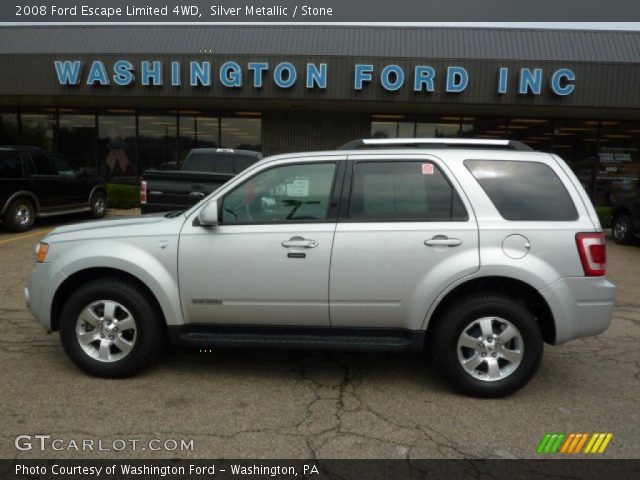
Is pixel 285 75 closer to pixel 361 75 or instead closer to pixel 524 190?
pixel 361 75

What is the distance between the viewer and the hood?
4121 mm

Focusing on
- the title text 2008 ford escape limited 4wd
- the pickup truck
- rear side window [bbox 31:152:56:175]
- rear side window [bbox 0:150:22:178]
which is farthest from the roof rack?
rear side window [bbox 31:152:56:175]

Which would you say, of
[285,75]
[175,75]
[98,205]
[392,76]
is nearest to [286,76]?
[285,75]

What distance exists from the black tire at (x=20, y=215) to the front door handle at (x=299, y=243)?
9432 millimetres

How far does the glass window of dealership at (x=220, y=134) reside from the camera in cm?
1761

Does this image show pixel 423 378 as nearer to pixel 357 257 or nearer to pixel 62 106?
pixel 357 257

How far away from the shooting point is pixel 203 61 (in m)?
14.7

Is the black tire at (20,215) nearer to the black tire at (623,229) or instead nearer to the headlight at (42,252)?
the headlight at (42,252)

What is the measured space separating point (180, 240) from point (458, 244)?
6.79 feet

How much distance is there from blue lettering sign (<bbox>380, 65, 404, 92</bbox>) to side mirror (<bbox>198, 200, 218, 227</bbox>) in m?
11.5

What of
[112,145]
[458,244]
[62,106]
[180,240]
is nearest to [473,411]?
[458,244]

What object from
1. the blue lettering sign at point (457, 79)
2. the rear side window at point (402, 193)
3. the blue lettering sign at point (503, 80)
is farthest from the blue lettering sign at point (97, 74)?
the rear side window at point (402, 193)

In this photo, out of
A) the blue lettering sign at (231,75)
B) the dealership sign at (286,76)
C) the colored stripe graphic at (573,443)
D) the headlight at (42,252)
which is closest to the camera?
the colored stripe graphic at (573,443)

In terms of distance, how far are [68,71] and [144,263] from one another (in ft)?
44.0
